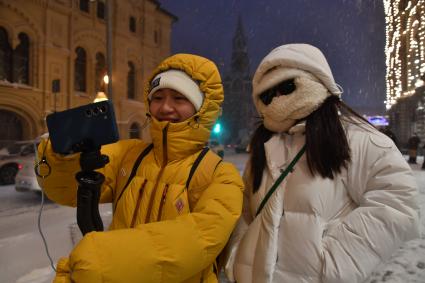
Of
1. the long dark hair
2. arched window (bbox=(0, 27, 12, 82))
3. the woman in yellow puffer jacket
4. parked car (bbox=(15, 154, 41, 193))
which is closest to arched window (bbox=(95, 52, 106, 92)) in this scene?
arched window (bbox=(0, 27, 12, 82))

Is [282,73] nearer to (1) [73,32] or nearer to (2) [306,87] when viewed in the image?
(2) [306,87]

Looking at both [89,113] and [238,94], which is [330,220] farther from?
[238,94]

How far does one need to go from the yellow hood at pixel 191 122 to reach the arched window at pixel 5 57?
65.1ft

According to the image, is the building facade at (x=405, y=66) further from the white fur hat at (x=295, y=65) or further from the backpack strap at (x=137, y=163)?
the backpack strap at (x=137, y=163)

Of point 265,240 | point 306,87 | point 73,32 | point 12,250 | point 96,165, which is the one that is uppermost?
point 73,32

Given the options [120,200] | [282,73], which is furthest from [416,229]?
[120,200]

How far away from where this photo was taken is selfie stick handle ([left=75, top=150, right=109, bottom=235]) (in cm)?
147

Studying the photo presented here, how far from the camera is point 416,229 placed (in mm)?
1546

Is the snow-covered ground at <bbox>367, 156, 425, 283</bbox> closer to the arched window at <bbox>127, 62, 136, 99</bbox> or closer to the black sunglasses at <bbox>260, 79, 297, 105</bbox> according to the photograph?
the black sunglasses at <bbox>260, 79, 297, 105</bbox>

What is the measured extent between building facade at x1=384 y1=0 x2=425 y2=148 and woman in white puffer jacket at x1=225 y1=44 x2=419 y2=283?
31.4 metres

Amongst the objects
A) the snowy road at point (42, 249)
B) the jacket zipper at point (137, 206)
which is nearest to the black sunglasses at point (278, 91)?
the jacket zipper at point (137, 206)

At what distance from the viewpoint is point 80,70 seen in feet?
73.0

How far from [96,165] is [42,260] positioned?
4019 mm

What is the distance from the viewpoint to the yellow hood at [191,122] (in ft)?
5.74
